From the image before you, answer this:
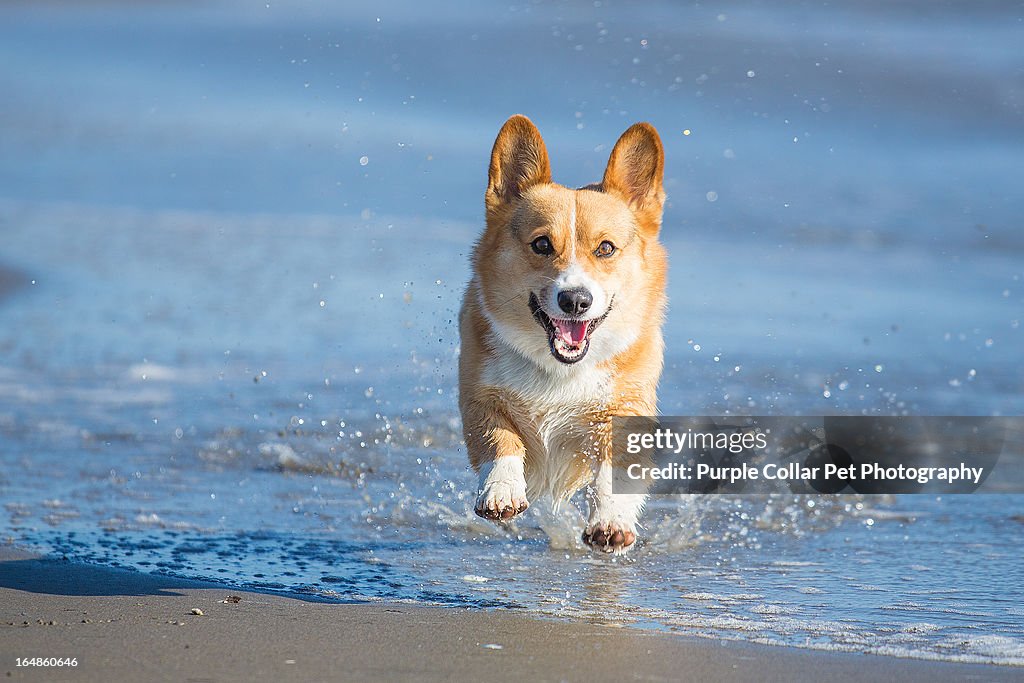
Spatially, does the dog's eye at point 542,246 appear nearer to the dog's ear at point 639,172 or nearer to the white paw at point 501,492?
the dog's ear at point 639,172

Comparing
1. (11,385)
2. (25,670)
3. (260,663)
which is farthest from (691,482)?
(11,385)

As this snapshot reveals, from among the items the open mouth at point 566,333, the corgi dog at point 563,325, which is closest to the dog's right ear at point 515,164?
the corgi dog at point 563,325

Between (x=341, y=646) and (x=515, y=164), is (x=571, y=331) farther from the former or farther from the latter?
(x=341, y=646)

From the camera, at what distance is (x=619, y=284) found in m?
3.52

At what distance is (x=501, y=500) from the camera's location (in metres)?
3.27

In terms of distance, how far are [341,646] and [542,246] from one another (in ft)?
4.07

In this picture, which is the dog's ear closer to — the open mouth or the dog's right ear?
the dog's right ear

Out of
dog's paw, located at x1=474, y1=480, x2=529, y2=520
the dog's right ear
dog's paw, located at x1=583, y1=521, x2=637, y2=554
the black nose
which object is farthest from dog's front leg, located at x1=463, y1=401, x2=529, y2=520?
the dog's right ear

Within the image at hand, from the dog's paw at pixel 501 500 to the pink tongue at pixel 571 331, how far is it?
421mm

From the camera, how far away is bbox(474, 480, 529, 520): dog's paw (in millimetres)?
3270

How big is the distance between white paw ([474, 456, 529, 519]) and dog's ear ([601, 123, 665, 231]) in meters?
0.86

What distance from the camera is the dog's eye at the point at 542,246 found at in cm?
348

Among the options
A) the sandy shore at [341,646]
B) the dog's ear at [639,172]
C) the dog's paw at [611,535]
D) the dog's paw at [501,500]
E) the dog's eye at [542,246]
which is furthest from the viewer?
the dog's ear at [639,172]

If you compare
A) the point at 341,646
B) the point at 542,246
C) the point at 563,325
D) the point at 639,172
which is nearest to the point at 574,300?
the point at 563,325
